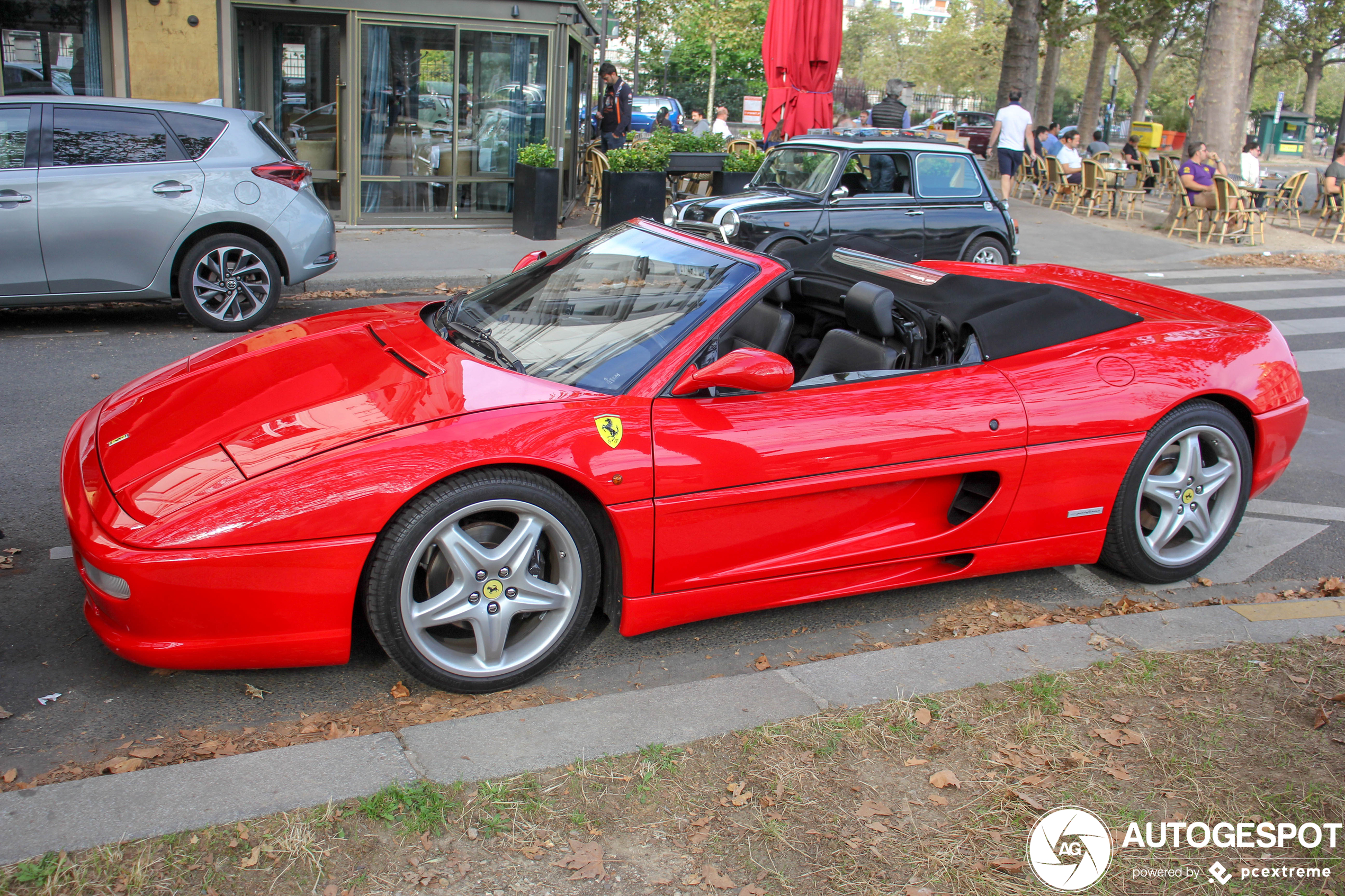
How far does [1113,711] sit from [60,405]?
5.50 metres

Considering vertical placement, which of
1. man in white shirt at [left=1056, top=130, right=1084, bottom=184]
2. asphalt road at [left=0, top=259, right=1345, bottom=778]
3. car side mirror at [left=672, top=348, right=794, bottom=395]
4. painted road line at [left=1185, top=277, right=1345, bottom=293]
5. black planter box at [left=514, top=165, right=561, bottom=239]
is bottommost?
asphalt road at [left=0, top=259, right=1345, bottom=778]

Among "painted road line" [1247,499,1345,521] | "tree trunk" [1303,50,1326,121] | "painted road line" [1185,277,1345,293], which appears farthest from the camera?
"tree trunk" [1303,50,1326,121]

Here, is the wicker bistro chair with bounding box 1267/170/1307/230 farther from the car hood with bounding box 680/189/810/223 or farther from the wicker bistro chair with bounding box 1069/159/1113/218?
the car hood with bounding box 680/189/810/223

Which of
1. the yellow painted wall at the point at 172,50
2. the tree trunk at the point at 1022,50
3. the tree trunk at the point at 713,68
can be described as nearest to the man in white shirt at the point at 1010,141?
the tree trunk at the point at 1022,50

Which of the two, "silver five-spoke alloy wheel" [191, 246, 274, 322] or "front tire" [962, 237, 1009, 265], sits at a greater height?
"front tire" [962, 237, 1009, 265]

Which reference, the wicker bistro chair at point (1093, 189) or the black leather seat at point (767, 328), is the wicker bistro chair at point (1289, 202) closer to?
the wicker bistro chair at point (1093, 189)

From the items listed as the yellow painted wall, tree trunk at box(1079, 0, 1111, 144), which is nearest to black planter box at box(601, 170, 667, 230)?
the yellow painted wall

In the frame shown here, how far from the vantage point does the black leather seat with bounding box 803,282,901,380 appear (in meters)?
3.90

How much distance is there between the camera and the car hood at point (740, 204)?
10.3 meters

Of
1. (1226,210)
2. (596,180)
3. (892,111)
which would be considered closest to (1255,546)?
(596,180)

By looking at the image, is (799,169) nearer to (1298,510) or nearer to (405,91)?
(405,91)

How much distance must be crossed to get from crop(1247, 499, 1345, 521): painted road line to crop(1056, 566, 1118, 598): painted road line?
4.39ft

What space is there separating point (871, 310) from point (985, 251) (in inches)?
314

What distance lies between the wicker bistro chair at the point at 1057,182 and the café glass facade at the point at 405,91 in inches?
387
